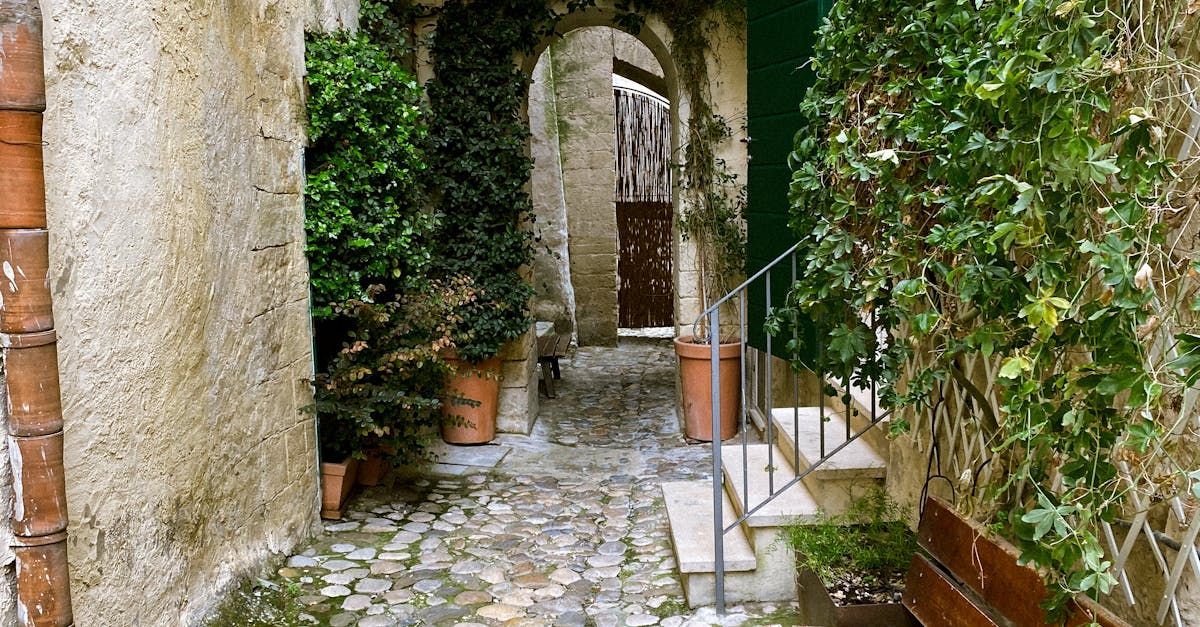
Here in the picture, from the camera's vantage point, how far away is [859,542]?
3.52m

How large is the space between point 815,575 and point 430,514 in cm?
232

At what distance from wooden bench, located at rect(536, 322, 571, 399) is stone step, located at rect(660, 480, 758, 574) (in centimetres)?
324

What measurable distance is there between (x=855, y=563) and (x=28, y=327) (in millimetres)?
2681

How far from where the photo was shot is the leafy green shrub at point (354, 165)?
4.49 m

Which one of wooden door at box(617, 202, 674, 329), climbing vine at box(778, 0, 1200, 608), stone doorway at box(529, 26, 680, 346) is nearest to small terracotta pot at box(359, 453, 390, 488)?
climbing vine at box(778, 0, 1200, 608)

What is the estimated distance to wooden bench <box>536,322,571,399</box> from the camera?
788 cm

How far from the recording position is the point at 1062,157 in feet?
5.56

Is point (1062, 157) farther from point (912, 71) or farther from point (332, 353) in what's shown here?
point (332, 353)

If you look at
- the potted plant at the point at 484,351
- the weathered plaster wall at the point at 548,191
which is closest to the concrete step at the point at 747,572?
the potted plant at the point at 484,351

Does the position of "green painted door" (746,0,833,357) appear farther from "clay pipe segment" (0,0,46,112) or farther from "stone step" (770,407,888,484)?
"clay pipe segment" (0,0,46,112)

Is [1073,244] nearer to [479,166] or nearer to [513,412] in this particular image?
[479,166]

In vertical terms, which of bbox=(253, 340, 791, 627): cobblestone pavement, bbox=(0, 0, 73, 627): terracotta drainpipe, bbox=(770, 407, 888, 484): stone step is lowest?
bbox=(253, 340, 791, 627): cobblestone pavement

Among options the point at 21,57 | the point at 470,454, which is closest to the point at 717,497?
the point at 21,57

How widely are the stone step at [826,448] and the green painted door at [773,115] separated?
1.02m
